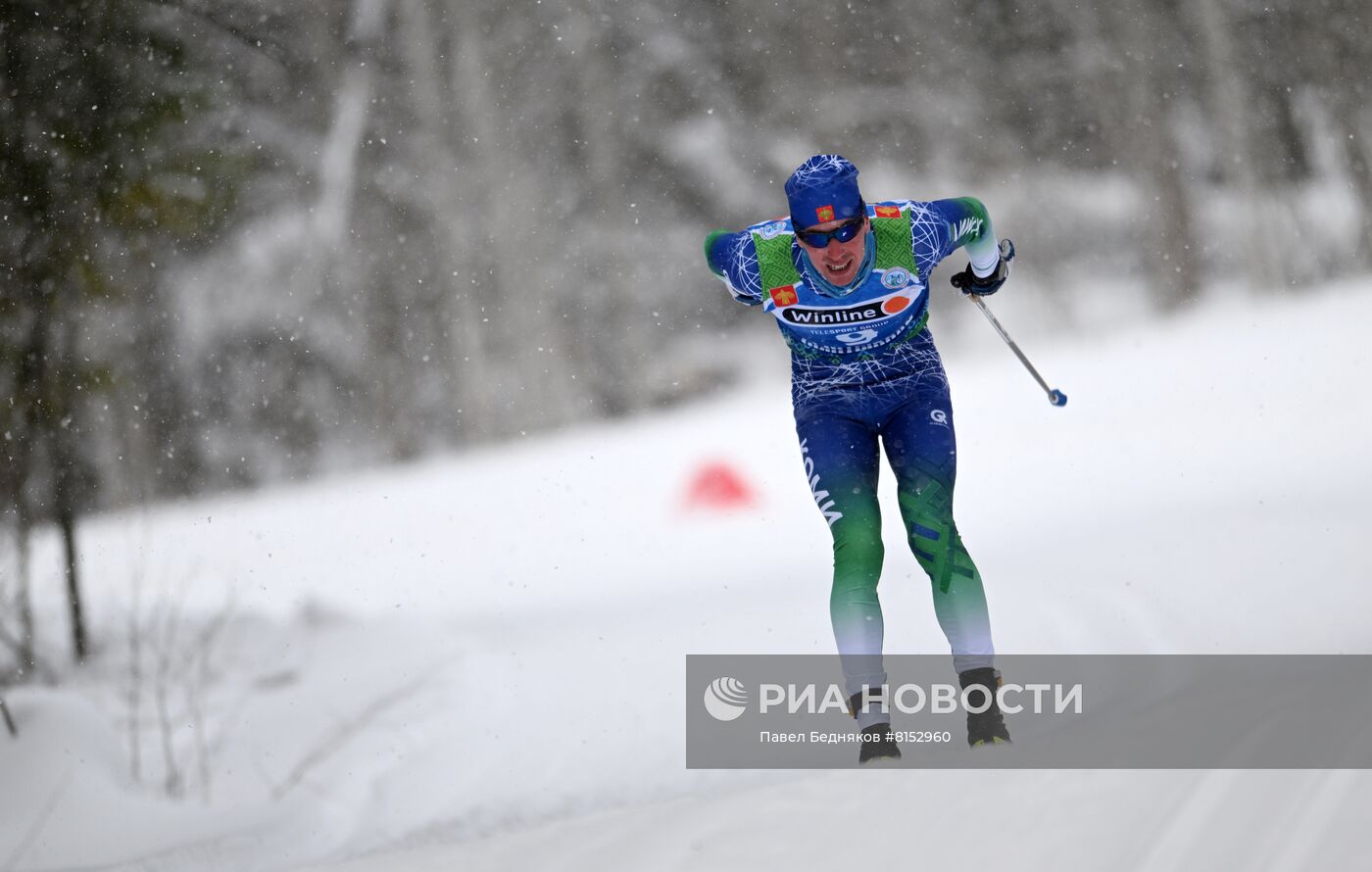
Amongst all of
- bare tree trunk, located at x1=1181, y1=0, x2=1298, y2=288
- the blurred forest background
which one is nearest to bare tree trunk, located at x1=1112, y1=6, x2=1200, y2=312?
the blurred forest background

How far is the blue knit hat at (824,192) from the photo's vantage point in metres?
3.55

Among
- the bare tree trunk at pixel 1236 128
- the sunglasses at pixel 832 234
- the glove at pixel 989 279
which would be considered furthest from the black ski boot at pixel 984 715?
the bare tree trunk at pixel 1236 128

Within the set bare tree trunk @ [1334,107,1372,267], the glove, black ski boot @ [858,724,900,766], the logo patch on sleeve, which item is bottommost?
black ski boot @ [858,724,900,766]

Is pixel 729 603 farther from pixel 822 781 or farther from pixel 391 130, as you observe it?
pixel 391 130

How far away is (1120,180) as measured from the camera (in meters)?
17.1

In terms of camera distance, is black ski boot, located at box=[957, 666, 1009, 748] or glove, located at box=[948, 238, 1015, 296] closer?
black ski boot, located at box=[957, 666, 1009, 748]

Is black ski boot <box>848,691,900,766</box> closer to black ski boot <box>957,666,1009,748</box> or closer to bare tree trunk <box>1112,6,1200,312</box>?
black ski boot <box>957,666,1009,748</box>

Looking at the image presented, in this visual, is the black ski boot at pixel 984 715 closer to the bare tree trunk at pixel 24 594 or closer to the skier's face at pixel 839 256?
the skier's face at pixel 839 256

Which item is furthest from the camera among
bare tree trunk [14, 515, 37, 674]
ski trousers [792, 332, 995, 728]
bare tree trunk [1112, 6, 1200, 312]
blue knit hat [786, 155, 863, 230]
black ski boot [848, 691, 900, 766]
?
bare tree trunk [1112, 6, 1200, 312]

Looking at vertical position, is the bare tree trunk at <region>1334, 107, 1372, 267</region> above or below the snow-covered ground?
above

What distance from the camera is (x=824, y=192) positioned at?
3.55 metres

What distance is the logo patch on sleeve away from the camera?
395 centimetres

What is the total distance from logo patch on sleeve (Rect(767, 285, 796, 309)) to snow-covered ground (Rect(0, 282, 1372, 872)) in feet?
4.92

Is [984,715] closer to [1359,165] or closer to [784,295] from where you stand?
[784,295]
